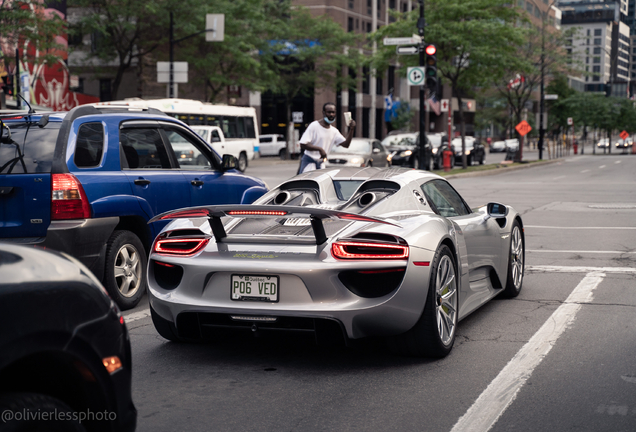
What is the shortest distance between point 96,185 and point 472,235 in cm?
324

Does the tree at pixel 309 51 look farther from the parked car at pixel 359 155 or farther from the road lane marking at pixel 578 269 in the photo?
the road lane marking at pixel 578 269

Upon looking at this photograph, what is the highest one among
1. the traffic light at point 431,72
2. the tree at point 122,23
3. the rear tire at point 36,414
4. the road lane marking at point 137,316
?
the tree at point 122,23

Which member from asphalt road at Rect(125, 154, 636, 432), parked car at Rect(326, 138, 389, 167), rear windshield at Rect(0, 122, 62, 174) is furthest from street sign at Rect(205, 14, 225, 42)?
asphalt road at Rect(125, 154, 636, 432)

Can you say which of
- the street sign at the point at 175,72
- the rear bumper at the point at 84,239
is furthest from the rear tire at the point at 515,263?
the street sign at the point at 175,72

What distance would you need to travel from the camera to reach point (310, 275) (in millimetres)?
4992

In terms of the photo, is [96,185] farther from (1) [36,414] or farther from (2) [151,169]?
(1) [36,414]

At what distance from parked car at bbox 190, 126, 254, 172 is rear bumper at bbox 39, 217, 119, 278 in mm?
22614

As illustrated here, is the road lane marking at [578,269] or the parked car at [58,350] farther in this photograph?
the road lane marking at [578,269]

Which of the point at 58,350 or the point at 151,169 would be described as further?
the point at 151,169

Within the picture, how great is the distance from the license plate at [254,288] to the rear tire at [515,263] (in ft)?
10.6

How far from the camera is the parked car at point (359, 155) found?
2666 cm

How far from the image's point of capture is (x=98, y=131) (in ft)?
24.3

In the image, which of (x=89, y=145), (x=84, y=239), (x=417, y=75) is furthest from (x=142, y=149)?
(x=417, y=75)

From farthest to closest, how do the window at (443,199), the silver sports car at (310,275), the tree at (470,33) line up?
the tree at (470,33), the window at (443,199), the silver sports car at (310,275)
